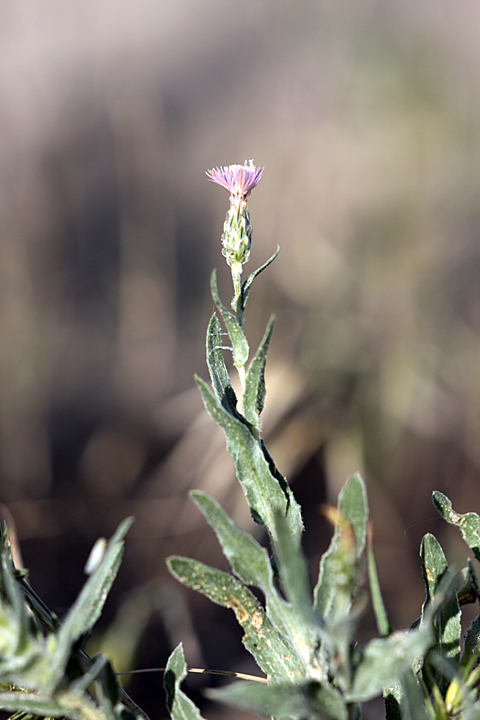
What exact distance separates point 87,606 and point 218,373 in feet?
0.43

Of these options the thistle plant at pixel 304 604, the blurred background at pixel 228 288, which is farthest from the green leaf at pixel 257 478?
the blurred background at pixel 228 288

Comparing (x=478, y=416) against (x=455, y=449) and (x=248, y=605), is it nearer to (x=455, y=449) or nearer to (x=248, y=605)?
(x=455, y=449)

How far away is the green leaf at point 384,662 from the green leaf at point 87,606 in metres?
0.10

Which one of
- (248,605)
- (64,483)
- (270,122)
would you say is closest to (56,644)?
(248,605)

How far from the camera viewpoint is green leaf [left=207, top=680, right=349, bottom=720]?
0.66 feet

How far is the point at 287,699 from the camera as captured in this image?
21 centimetres

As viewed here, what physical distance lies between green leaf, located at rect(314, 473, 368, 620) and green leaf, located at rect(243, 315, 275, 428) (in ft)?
0.20

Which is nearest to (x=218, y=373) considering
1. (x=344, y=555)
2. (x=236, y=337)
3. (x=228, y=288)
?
(x=236, y=337)

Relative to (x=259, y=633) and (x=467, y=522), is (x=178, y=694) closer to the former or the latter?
(x=259, y=633)

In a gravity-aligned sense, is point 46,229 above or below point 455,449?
above

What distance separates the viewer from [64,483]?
1.90 meters

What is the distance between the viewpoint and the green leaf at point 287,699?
0.66ft

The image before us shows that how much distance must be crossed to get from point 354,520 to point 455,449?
1630 millimetres

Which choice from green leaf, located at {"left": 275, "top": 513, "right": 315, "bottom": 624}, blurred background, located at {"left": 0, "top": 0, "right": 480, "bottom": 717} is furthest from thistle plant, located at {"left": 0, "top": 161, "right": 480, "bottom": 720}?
blurred background, located at {"left": 0, "top": 0, "right": 480, "bottom": 717}
